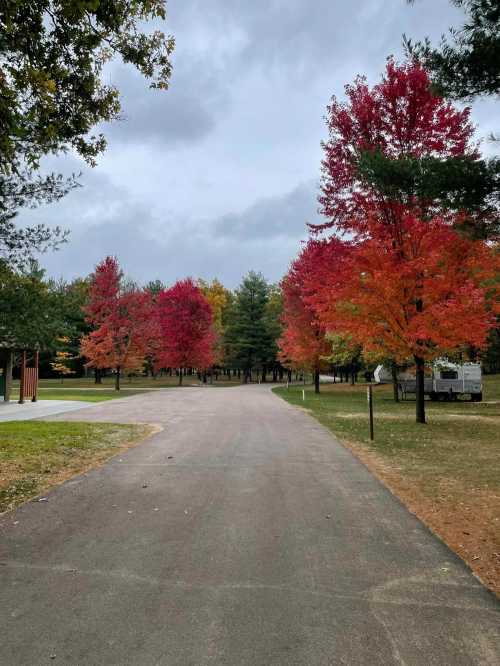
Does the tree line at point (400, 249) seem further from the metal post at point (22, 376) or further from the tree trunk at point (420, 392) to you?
the metal post at point (22, 376)

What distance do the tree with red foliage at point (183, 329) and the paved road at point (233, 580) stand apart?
127ft

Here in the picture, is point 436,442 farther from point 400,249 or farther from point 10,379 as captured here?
point 10,379

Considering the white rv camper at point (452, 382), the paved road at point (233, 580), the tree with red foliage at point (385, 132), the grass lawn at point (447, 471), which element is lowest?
the grass lawn at point (447, 471)

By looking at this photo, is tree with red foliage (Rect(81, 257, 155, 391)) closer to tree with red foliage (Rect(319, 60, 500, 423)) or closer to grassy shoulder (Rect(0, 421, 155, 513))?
grassy shoulder (Rect(0, 421, 155, 513))

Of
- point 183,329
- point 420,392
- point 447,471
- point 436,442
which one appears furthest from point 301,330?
point 447,471

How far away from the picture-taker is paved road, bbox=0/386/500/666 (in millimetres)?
2922

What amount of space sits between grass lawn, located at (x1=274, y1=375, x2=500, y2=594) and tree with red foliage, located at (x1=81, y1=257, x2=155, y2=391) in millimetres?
24929

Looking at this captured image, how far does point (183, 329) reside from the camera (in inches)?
1804

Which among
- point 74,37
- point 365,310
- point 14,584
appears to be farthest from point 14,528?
point 365,310

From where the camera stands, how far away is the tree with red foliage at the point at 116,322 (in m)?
37.9

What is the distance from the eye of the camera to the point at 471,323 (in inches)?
527

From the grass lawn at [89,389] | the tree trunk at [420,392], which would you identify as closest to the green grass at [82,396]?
the grass lawn at [89,389]

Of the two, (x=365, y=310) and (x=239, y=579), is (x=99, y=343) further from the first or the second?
(x=239, y=579)

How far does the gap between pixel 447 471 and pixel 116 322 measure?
109 ft
